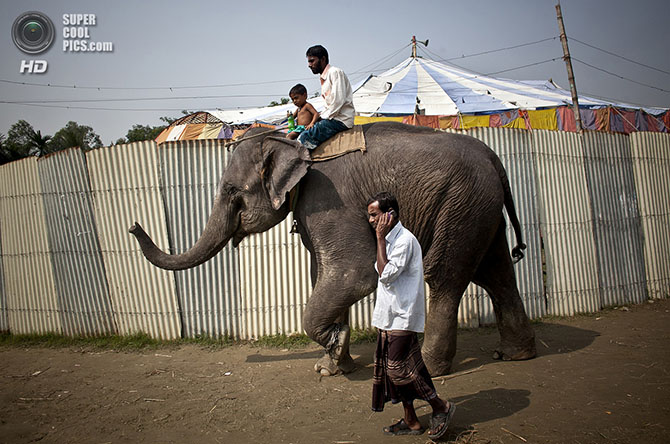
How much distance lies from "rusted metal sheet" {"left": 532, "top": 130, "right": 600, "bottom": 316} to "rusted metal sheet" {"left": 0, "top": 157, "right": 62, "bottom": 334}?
295 inches

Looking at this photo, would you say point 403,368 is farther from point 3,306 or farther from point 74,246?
point 3,306

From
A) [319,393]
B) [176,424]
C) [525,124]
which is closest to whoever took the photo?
[176,424]

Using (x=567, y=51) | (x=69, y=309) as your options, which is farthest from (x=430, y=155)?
(x=567, y=51)

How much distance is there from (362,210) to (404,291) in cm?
155

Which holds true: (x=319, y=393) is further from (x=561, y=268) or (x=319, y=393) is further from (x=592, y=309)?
(x=592, y=309)

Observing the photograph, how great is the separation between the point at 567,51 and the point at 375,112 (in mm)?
7188

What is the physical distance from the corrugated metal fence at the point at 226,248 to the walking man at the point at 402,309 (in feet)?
11.0

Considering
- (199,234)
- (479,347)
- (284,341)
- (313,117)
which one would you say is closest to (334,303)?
(313,117)

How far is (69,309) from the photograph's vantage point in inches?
277

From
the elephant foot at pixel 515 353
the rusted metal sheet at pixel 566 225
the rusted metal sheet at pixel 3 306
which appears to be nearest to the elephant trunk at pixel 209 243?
the elephant foot at pixel 515 353

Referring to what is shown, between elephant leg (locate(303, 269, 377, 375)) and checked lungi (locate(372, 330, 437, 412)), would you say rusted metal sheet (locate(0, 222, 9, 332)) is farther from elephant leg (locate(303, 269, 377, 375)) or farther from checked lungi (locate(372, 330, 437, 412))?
checked lungi (locate(372, 330, 437, 412))

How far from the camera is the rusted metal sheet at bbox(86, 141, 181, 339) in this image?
650 cm

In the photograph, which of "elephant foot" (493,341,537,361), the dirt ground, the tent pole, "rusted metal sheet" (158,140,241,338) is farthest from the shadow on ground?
the tent pole

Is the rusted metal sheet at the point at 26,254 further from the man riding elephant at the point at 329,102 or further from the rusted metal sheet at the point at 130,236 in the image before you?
the man riding elephant at the point at 329,102
